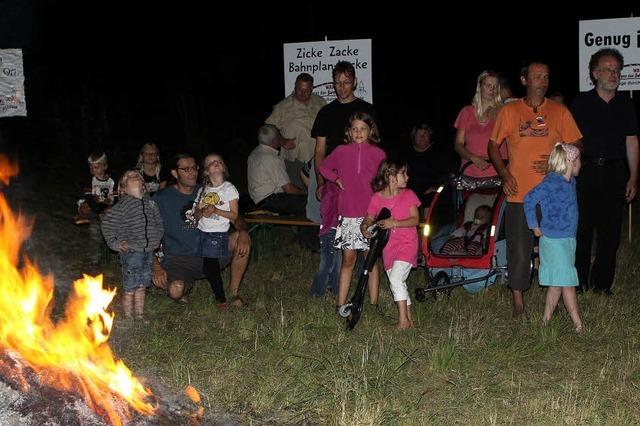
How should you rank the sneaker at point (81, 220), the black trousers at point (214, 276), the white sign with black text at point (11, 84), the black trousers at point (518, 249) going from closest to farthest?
the black trousers at point (518, 249) < the black trousers at point (214, 276) < the sneaker at point (81, 220) < the white sign with black text at point (11, 84)

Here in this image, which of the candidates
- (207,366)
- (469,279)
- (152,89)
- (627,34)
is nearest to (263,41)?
(152,89)

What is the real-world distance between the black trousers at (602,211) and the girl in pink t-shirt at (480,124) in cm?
83

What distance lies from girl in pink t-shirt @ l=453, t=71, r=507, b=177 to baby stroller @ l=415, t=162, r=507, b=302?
22cm

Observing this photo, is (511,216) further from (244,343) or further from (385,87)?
(385,87)

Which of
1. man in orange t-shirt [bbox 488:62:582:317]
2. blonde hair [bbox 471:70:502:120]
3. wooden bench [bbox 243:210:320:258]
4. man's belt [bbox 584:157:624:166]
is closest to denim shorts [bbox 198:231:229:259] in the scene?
wooden bench [bbox 243:210:320:258]

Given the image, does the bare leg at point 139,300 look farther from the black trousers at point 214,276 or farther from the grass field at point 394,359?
the black trousers at point 214,276

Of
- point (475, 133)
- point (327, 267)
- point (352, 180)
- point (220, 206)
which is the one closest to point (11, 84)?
point (220, 206)

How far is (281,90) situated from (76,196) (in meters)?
14.5

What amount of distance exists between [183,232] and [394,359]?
9.19ft

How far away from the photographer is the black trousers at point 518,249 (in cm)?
786

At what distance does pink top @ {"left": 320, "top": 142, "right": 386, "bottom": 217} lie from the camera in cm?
799

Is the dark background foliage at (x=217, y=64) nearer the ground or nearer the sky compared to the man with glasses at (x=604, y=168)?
nearer the sky

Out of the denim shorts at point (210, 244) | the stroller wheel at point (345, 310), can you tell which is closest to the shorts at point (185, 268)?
the denim shorts at point (210, 244)

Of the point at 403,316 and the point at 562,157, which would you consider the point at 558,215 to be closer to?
the point at 562,157
